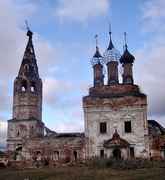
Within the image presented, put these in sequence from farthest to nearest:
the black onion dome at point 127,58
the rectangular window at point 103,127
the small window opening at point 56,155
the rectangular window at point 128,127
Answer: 1. the black onion dome at point 127,58
2. the small window opening at point 56,155
3. the rectangular window at point 103,127
4. the rectangular window at point 128,127

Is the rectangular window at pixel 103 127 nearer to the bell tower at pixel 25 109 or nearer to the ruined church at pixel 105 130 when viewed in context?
the ruined church at pixel 105 130

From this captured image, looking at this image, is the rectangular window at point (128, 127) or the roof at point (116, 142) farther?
the rectangular window at point (128, 127)

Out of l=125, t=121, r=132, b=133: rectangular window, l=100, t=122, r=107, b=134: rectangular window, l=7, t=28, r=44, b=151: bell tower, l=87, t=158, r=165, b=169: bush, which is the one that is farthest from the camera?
l=7, t=28, r=44, b=151: bell tower

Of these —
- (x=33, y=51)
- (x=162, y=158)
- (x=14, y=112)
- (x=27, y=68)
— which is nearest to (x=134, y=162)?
(x=162, y=158)

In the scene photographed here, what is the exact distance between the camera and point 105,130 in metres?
31.1

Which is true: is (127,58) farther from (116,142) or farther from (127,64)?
(116,142)

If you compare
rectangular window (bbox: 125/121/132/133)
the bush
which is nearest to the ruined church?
rectangular window (bbox: 125/121/132/133)

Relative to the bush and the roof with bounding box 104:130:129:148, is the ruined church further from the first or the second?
the bush

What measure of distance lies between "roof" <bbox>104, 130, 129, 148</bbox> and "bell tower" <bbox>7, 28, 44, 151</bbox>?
9.23 metres

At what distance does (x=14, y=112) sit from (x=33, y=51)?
9.59 meters

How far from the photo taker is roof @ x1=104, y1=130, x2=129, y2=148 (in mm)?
29734

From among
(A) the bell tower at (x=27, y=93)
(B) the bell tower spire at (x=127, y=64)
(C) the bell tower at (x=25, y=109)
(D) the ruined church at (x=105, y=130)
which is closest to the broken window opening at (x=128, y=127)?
(D) the ruined church at (x=105, y=130)

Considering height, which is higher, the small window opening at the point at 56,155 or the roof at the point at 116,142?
the roof at the point at 116,142

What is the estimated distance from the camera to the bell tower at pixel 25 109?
36.4 m
